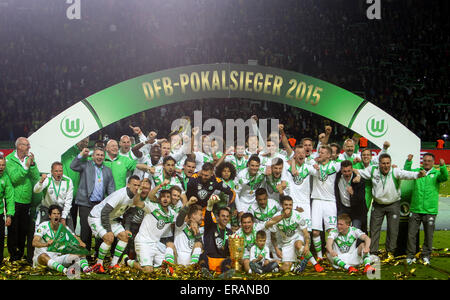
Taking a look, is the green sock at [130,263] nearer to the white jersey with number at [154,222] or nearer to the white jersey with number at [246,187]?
the white jersey with number at [154,222]

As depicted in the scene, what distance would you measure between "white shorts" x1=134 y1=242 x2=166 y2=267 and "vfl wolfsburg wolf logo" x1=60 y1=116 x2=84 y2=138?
172 centimetres

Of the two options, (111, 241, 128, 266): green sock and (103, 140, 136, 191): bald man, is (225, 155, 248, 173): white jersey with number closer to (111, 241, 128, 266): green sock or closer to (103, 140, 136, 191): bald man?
(103, 140, 136, 191): bald man

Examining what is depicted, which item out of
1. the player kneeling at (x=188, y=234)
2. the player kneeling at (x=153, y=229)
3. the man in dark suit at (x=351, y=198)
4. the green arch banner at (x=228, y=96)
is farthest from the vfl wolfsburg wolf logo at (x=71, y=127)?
the man in dark suit at (x=351, y=198)

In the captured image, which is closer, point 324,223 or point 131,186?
point 131,186

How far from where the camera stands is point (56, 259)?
612cm

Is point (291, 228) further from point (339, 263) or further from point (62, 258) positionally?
point (62, 258)

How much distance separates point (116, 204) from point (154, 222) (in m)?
0.51

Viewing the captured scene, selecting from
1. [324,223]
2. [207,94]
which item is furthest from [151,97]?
[324,223]

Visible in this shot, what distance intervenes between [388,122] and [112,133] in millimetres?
9706

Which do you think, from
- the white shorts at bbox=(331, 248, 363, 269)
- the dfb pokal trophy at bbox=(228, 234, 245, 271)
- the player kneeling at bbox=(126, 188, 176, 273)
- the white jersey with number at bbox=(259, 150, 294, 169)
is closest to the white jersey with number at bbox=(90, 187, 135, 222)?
the player kneeling at bbox=(126, 188, 176, 273)

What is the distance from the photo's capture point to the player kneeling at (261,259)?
6086 millimetres

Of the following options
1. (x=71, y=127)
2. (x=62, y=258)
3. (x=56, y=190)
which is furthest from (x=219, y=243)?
(x=71, y=127)

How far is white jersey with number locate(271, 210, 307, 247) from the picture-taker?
20.6 ft
